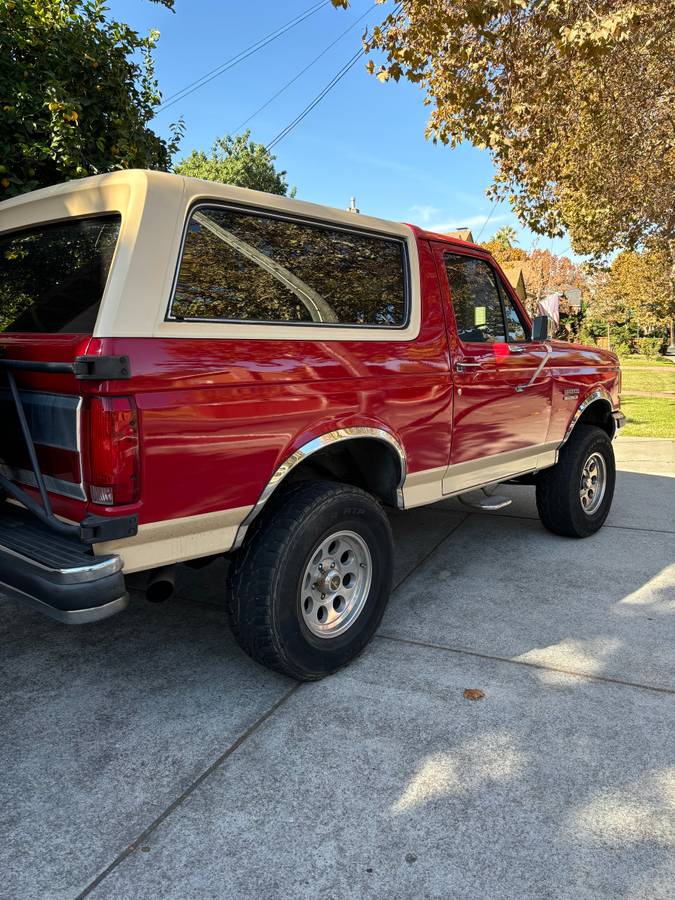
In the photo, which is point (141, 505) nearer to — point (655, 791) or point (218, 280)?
point (218, 280)

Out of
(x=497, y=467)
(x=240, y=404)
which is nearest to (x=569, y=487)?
(x=497, y=467)

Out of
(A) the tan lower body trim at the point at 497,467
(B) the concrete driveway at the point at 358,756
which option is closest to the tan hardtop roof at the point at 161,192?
(A) the tan lower body trim at the point at 497,467

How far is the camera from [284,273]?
295 centimetres

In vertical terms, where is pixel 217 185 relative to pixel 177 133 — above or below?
below

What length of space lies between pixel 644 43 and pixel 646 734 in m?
9.00

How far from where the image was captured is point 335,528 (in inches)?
118

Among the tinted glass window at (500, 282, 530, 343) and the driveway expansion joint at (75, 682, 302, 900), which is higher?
the tinted glass window at (500, 282, 530, 343)

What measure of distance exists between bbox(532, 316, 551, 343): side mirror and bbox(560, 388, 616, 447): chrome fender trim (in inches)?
31.8

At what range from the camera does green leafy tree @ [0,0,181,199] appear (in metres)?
4.82

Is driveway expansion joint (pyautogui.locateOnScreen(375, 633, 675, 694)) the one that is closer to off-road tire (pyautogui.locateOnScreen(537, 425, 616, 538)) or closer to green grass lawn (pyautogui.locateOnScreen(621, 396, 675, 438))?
off-road tire (pyautogui.locateOnScreen(537, 425, 616, 538))

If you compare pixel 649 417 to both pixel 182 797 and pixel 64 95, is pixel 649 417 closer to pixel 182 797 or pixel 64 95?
pixel 64 95

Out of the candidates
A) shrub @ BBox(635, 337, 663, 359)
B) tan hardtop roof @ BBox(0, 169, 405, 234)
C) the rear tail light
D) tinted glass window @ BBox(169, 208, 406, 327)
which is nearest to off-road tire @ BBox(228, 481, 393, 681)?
the rear tail light

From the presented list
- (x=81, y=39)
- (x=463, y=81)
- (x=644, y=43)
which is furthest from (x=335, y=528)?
(x=644, y=43)

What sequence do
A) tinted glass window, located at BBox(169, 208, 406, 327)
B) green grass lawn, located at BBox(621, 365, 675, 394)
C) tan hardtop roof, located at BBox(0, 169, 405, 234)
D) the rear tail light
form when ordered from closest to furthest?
the rear tail light → tan hardtop roof, located at BBox(0, 169, 405, 234) → tinted glass window, located at BBox(169, 208, 406, 327) → green grass lawn, located at BBox(621, 365, 675, 394)
